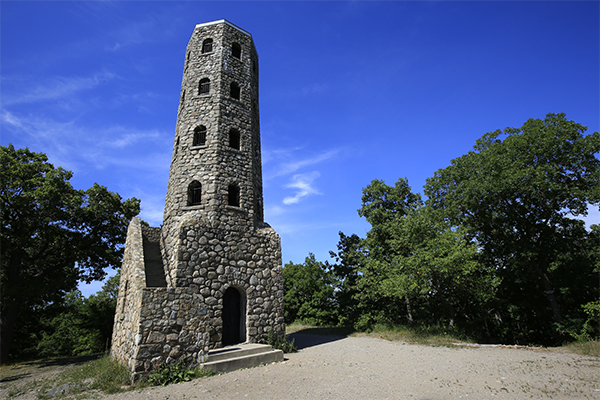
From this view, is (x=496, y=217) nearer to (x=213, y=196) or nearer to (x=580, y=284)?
(x=580, y=284)

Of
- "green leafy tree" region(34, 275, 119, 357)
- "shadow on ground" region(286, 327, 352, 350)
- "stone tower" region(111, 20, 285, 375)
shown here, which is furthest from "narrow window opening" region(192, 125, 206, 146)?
"green leafy tree" region(34, 275, 119, 357)

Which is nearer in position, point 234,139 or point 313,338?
point 234,139

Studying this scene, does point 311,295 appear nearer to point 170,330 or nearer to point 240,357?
point 240,357

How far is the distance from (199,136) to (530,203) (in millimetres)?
18009

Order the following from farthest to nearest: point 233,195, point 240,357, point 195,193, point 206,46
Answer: point 206,46 < point 233,195 < point 195,193 < point 240,357

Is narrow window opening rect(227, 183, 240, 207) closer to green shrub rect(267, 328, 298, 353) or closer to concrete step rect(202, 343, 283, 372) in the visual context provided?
green shrub rect(267, 328, 298, 353)

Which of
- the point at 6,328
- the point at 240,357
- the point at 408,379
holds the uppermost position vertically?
the point at 6,328

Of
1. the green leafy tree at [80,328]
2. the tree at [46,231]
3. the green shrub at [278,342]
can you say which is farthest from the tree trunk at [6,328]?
the green shrub at [278,342]

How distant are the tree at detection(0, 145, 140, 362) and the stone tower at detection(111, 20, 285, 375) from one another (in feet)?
20.1

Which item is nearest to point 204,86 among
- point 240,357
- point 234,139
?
point 234,139

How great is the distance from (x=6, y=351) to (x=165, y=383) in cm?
1310

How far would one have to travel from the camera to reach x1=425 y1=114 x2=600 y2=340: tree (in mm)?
15445

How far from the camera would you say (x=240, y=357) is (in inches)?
343

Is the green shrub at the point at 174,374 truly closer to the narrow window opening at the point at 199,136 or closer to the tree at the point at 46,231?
the narrow window opening at the point at 199,136
